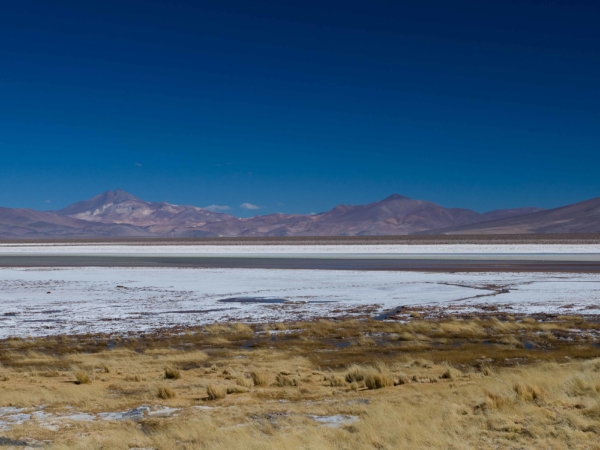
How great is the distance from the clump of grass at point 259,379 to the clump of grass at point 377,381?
5.61ft

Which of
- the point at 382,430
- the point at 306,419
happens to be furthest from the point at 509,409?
the point at 306,419

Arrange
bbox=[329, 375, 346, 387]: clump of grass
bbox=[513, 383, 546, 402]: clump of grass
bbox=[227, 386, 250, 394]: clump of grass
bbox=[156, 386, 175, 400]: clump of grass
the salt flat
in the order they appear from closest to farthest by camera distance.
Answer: bbox=[513, 383, 546, 402]: clump of grass, bbox=[156, 386, 175, 400]: clump of grass, bbox=[227, 386, 250, 394]: clump of grass, bbox=[329, 375, 346, 387]: clump of grass, the salt flat

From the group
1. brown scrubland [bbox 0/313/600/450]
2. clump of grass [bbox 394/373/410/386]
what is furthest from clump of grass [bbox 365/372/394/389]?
clump of grass [bbox 394/373/410/386]

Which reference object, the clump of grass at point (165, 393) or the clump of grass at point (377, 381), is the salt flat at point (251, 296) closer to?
the clump of grass at point (165, 393)

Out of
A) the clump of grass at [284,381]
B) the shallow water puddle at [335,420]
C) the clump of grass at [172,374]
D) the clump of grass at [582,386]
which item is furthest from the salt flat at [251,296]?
the clump of grass at [582,386]

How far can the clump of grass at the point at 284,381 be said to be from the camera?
430 inches

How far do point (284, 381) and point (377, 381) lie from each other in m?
1.57

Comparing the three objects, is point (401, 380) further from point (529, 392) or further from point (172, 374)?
point (172, 374)

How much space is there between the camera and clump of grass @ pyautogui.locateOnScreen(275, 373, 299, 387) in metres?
10.9

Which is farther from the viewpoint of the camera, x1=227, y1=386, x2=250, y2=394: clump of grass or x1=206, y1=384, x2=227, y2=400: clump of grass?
x1=227, y1=386, x2=250, y2=394: clump of grass

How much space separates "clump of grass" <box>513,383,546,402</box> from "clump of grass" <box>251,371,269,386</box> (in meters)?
4.03

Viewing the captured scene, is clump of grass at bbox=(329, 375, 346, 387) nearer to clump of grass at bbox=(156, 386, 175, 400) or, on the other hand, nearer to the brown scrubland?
the brown scrubland

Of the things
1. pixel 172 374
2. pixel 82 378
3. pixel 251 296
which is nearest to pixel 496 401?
pixel 172 374

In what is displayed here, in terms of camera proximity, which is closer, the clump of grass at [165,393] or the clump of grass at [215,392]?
the clump of grass at [215,392]
